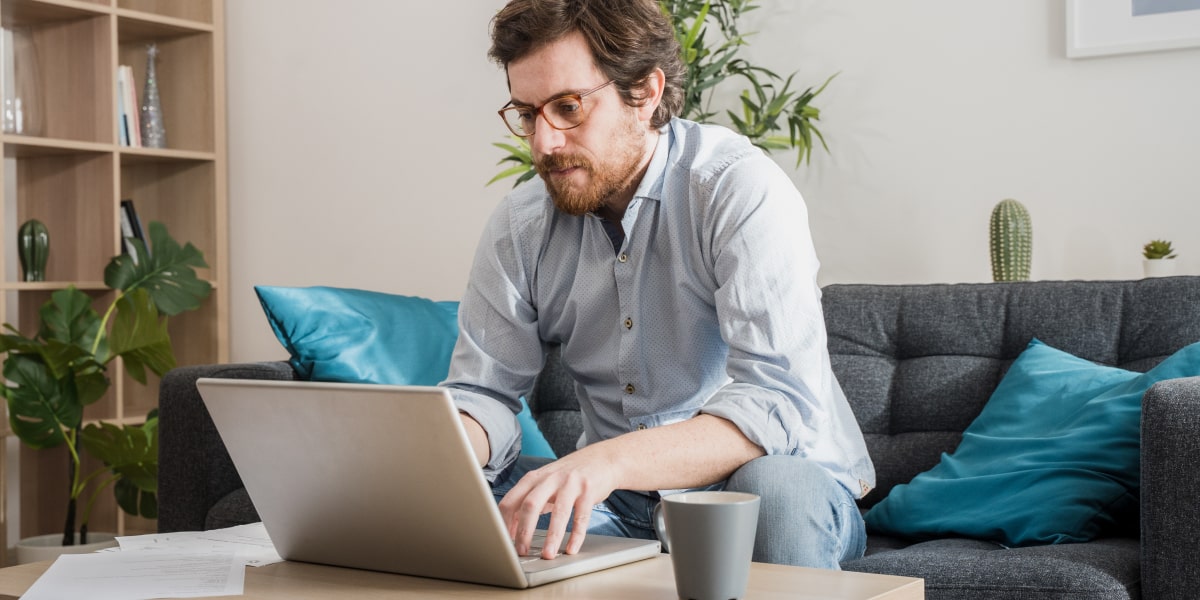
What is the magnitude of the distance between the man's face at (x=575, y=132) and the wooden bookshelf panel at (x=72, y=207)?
7.43ft

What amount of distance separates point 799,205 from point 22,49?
9.12ft

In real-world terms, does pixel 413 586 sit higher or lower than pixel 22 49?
lower

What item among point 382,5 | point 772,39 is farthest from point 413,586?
point 382,5

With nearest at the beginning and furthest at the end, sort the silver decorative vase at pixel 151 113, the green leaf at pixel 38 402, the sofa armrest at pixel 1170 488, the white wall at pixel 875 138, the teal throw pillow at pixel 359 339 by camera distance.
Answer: the sofa armrest at pixel 1170 488 → the teal throw pillow at pixel 359 339 → the white wall at pixel 875 138 → the green leaf at pixel 38 402 → the silver decorative vase at pixel 151 113

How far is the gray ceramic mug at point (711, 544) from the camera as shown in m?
0.89

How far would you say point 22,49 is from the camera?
3.47 meters

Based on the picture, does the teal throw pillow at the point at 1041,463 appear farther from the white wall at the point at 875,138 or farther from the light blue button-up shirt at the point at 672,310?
the white wall at the point at 875,138

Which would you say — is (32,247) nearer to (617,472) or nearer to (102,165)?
(102,165)

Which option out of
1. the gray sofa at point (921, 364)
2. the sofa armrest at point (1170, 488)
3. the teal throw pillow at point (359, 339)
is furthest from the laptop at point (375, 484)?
the teal throw pillow at point (359, 339)

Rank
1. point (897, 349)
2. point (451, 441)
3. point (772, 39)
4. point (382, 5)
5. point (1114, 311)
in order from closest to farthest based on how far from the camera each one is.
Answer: point (451, 441) < point (1114, 311) < point (897, 349) < point (772, 39) < point (382, 5)

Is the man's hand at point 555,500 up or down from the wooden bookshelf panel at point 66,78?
down

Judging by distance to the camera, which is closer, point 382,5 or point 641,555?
point 641,555

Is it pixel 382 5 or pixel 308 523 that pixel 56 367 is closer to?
pixel 382 5

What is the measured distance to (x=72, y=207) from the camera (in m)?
3.50
